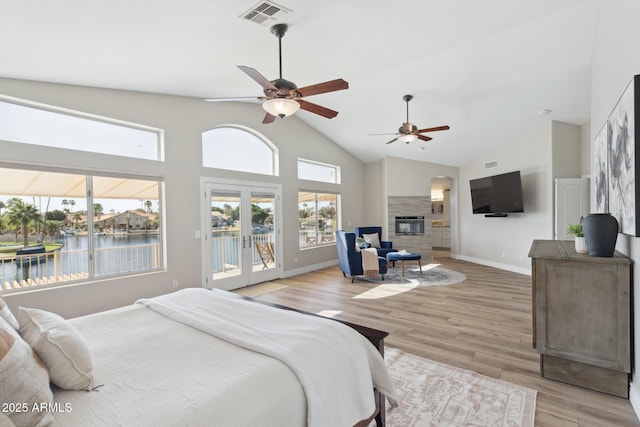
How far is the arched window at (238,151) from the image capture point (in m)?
5.30

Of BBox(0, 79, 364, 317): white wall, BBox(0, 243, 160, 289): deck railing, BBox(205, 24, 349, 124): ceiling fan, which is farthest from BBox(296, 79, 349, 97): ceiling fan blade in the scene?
BBox(0, 243, 160, 289): deck railing

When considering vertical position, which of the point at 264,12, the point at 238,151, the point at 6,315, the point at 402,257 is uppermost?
the point at 264,12

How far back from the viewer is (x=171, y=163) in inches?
183

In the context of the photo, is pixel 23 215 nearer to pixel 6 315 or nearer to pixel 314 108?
pixel 6 315

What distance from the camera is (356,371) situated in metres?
1.59

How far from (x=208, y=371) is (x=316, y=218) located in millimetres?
6276

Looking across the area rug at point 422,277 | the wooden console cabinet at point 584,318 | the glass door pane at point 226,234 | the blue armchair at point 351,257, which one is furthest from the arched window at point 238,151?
the wooden console cabinet at point 584,318

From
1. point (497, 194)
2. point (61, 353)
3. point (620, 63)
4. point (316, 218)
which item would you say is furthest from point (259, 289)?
point (497, 194)

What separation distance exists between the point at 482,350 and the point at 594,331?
945 mm

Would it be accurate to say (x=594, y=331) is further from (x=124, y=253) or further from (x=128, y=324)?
(x=124, y=253)

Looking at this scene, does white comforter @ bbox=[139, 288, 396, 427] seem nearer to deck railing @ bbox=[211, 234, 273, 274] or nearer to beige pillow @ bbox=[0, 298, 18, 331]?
beige pillow @ bbox=[0, 298, 18, 331]

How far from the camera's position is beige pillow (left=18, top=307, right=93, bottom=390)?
1.18 m

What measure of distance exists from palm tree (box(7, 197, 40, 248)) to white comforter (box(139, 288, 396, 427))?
2.83 metres

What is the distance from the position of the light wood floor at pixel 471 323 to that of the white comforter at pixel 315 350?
131cm
